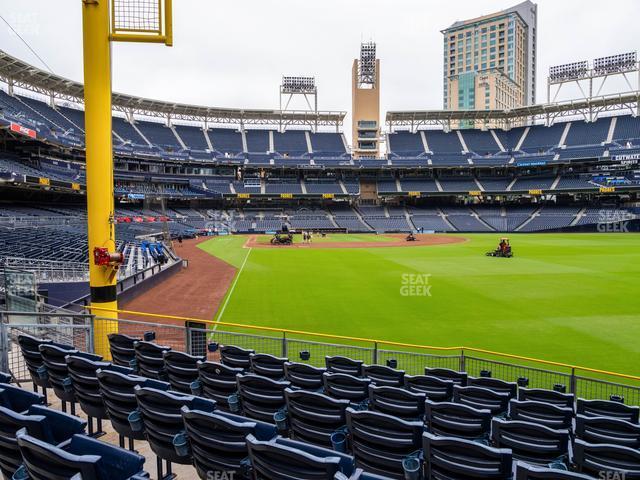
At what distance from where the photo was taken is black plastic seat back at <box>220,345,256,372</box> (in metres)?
7.89

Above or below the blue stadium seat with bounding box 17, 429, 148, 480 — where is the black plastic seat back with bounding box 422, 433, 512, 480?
below

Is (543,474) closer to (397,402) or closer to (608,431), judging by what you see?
(397,402)

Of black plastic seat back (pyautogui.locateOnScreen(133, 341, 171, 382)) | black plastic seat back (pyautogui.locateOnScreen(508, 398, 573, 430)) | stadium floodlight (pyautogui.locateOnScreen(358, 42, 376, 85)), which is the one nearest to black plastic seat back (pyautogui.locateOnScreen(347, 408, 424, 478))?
black plastic seat back (pyautogui.locateOnScreen(508, 398, 573, 430))

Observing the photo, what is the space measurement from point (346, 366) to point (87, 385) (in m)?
4.60

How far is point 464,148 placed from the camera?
8900 cm

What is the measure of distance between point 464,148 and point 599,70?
92.6 ft

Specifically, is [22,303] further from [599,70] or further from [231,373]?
[599,70]

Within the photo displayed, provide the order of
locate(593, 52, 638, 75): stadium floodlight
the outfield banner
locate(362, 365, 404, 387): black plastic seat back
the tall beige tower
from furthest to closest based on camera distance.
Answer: the tall beige tower → locate(593, 52, 638, 75): stadium floodlight → the outfield banner → locate(362, 365, 404, 387): black plastic seat back

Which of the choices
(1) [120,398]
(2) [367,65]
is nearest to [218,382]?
(1) [120,398]

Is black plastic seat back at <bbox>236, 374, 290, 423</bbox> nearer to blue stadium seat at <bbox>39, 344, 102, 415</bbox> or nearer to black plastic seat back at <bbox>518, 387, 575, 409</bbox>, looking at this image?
blue stadium seat at <bbox>39, 344, 102, 415</bbox>

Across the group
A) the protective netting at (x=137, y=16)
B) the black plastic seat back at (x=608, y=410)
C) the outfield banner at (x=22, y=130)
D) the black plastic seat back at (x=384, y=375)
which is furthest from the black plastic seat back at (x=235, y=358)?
the outfield banner at (x=22, y=130)

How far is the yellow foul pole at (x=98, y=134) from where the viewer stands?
9.23 m

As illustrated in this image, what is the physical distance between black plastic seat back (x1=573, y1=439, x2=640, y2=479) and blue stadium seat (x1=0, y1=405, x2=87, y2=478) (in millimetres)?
5003

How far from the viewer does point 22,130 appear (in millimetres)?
39906
